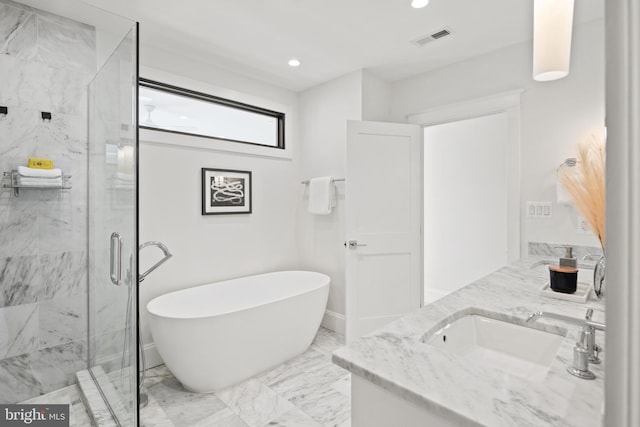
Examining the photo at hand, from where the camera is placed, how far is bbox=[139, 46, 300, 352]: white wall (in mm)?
2686

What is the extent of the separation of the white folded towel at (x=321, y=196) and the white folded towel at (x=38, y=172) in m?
2.06

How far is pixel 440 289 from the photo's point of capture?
4.48m

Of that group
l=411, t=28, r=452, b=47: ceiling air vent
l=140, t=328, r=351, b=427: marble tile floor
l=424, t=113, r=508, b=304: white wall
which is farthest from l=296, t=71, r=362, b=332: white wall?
l=424, t=113, r=508, b=304: white wall

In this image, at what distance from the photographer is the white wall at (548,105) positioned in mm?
2357

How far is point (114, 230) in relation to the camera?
192cm

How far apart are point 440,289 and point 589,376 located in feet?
12.8

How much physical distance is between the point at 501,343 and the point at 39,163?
2666mm

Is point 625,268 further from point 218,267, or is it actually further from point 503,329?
point 218,267

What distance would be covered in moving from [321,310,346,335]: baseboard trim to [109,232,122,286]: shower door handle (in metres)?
2.12

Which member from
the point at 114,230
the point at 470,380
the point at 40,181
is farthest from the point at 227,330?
the point at 470,380

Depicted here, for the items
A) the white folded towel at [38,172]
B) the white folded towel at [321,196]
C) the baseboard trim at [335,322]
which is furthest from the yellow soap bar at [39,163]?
the baseboard trim at [335,322]

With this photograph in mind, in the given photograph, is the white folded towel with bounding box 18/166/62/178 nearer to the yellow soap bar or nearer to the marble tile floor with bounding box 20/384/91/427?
the yellow soap bar

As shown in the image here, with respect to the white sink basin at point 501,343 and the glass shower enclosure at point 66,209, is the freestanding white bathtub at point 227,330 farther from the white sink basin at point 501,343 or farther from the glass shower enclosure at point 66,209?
the white sink basin at point 501,343

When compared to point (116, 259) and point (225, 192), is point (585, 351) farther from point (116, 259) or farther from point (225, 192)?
point (225, 192)
